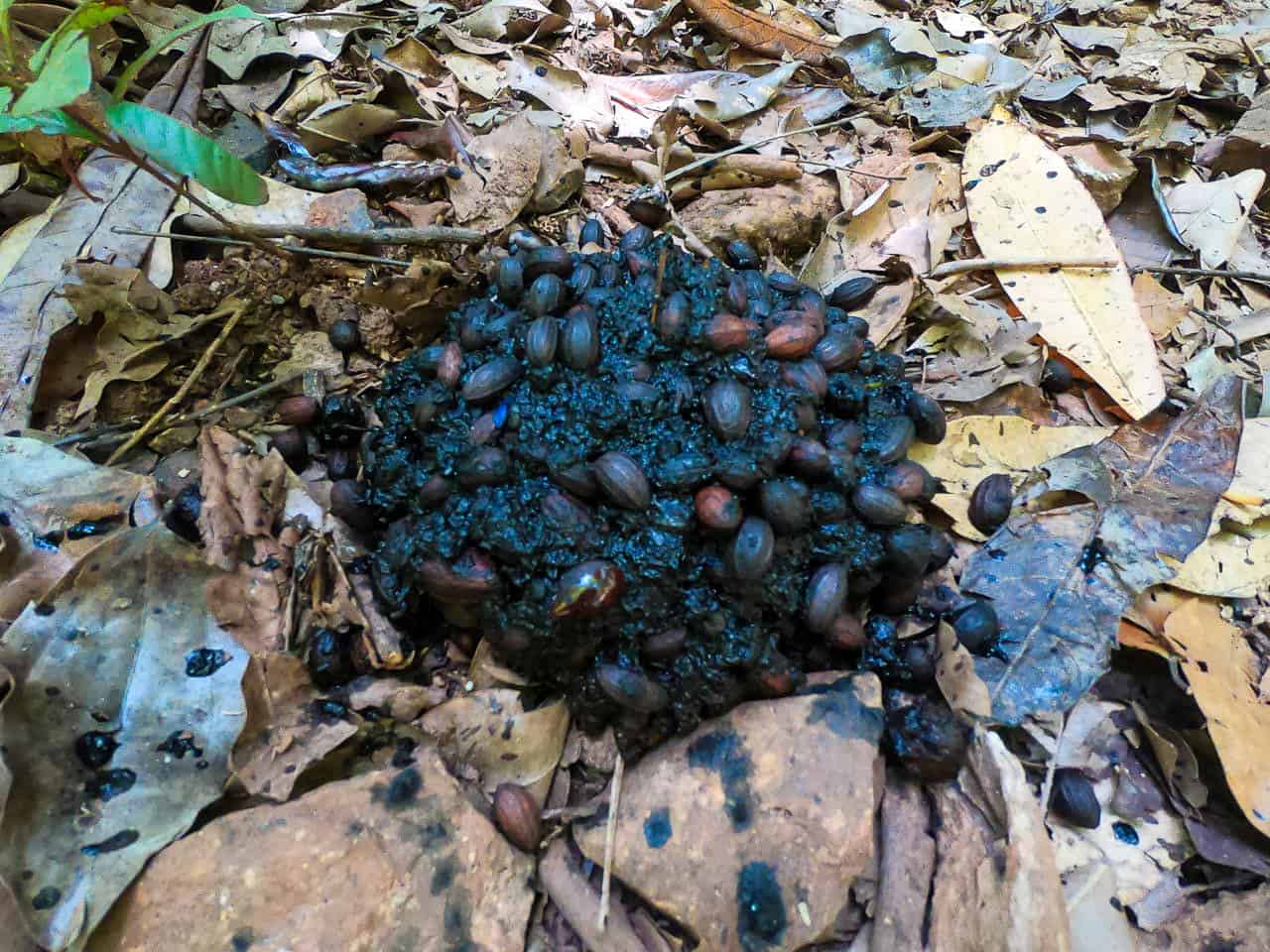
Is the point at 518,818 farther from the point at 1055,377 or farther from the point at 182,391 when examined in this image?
the point at 1055,377

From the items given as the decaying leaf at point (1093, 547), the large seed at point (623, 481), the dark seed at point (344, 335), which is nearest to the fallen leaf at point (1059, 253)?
the decaying leaf at point (1093, 547)

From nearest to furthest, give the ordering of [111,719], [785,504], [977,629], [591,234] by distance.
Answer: [111,719] → [785,504] → [977,629] → [591,234]

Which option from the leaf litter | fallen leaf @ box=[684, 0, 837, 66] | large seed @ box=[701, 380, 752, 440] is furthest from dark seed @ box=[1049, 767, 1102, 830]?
fallen leaf @ box=[684, 0, 837, 66]

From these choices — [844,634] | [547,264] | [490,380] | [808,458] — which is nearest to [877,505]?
[808,458]

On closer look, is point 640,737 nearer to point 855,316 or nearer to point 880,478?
point 880,478

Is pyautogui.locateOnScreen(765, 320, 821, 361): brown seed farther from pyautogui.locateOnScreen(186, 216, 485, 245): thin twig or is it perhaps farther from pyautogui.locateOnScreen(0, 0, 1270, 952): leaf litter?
pyautogui.locateOnScreen(186, 216, 485, 245): thin twig

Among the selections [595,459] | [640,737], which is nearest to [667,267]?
[595,459]
